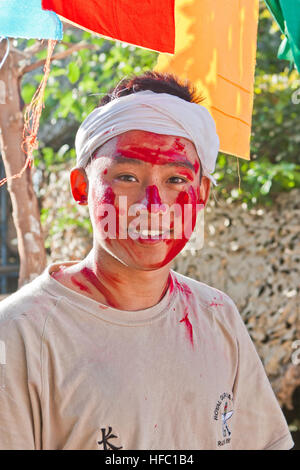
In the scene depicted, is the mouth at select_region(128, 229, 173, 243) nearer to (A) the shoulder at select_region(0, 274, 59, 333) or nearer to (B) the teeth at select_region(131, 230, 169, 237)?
(B) the teeth at select_region(131, 230, 169, 237)

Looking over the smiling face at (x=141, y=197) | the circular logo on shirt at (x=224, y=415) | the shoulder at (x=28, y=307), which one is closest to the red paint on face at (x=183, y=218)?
the smiling face at (x=141, y=197)

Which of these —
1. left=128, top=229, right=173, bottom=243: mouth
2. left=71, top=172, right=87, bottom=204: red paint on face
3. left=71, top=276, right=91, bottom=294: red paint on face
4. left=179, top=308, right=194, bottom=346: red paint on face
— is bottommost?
left=179, top=308, right=194, bottom=346: red paint on face

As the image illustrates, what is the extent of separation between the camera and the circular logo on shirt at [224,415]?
168cm

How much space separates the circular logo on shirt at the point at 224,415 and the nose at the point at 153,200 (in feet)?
1.85

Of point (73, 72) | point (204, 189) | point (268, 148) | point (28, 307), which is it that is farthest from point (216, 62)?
point (268, 148)

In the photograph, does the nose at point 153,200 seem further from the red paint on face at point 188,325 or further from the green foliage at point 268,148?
the green foliage at point 268,148

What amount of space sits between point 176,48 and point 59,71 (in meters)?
2.42

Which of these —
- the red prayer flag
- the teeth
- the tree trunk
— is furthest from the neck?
the tree trunk

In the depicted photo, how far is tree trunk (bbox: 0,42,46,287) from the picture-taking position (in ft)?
9.41

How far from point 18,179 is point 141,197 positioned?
58.2 inches

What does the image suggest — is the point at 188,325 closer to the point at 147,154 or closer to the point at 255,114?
the point at 147,154

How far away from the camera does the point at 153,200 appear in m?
1.55

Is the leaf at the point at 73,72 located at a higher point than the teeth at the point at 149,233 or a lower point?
higher

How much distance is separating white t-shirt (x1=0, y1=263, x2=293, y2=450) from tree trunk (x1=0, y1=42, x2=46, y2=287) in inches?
49.6
